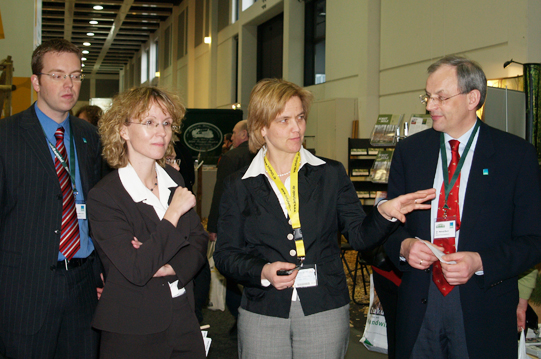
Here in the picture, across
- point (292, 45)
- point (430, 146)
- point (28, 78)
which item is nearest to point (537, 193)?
point (430, 146)

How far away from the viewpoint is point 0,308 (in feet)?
6.78

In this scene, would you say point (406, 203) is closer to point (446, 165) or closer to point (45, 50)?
point (446, 165)

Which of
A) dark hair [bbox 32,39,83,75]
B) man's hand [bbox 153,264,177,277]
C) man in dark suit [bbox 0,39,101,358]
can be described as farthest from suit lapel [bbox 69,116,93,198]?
man's hand [bbox 153,264,177,277]

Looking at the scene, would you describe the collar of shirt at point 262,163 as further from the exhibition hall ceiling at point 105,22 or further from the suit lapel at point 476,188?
the exhibition hall ceiling at point 105,22

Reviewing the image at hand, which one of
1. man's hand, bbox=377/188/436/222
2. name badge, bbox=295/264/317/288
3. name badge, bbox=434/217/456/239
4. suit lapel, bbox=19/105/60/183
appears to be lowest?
name badge, bbox=295/264/317/288

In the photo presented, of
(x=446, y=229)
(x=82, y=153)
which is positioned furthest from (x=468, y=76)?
(x=82, y=153)

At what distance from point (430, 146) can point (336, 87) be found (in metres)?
7.35

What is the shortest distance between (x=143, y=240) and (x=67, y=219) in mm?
594

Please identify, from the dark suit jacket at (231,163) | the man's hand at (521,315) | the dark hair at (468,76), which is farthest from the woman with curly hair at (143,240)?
the dark suit jacket at (231,163)

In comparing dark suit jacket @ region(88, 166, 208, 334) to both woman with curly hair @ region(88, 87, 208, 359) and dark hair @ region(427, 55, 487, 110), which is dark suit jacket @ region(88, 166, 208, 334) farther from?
dark hair @ region(427, 55, 487, 110)

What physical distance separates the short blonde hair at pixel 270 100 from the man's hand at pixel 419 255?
678 mm

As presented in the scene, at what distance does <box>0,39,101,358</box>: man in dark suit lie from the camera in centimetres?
205

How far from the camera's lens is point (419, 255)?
5.98ft

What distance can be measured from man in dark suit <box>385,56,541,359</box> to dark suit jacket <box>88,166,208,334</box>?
90 centimetres
